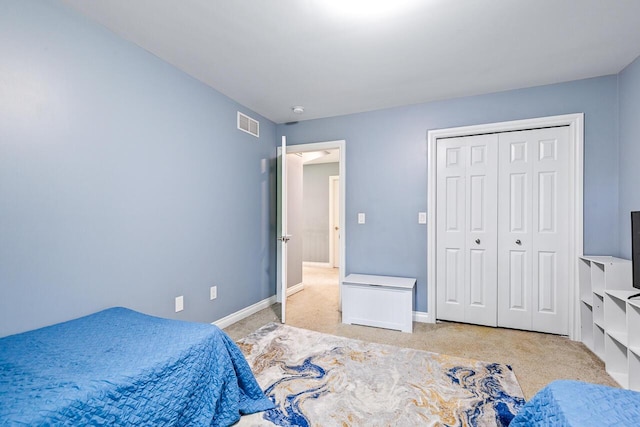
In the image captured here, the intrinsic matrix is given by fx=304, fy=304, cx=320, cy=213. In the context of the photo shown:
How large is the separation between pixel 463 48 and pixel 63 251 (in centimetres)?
298

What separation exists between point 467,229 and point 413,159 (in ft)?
3.04

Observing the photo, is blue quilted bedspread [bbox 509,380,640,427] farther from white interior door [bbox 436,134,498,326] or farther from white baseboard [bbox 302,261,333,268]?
white baseboard [bbox 302,261,333,268]

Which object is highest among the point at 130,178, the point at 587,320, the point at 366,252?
the point at 130,178

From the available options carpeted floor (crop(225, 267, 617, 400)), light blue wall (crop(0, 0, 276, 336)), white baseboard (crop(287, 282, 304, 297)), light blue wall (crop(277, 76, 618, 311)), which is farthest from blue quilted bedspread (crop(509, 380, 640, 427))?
white baseboard (crop(287, 282, 304, 297))

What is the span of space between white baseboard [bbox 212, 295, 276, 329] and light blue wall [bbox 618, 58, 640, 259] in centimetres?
351

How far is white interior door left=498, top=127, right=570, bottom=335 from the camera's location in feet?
9.32

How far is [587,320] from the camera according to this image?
8.72 feet

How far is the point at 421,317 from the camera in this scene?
10.8ft

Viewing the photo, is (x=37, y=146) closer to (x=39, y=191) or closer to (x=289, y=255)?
(x=39, y=191)

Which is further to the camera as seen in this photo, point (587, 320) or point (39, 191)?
point (587, 320)

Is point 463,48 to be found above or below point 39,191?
above

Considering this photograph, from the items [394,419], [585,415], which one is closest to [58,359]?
[394,419]

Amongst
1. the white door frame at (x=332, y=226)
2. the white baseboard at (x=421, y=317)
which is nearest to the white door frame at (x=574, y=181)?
the white baseboard at (x=421, y=317)

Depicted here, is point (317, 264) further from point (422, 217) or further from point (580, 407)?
point (580, 407)
